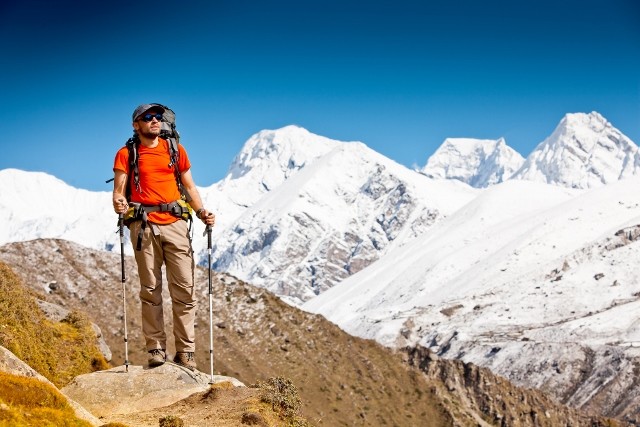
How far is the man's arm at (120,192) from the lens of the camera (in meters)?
11.4

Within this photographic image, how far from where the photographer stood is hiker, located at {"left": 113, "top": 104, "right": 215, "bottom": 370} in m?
11.5

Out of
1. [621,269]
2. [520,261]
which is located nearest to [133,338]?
[621,269]

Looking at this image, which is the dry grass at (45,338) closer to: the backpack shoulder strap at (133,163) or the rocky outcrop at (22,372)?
the rocky outcrop at (22,372)

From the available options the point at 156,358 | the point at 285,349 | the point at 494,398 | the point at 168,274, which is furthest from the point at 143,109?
the point at 494,398

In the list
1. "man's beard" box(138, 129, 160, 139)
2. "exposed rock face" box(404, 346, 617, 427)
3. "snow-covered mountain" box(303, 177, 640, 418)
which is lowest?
"exposed rock face" box(404, 346, 617, 427)

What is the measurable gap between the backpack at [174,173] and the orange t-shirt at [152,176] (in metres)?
0.05

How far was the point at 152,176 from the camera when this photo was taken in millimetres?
11586

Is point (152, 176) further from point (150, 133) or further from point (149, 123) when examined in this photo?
point (149, 123)

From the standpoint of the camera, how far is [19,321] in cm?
1277

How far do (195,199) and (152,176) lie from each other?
772 millimetres

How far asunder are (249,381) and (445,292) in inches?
5607

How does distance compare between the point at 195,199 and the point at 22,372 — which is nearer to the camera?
the point at 22,372

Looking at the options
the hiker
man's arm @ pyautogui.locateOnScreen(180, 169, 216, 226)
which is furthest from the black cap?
man's arm @ pyautogui.locateOnScreen(180, 169, 216, 226)

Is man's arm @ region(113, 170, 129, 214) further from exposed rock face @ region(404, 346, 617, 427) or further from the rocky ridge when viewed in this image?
exposed rock face @ region(404, 346, 617, 427)
